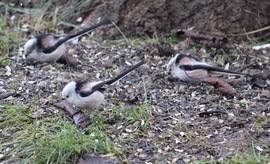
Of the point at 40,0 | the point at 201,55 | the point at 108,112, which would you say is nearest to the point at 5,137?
the point at 108,112

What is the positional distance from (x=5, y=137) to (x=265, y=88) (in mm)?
2311

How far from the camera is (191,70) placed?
210 inches

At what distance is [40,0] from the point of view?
696cm

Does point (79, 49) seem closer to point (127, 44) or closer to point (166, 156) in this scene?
point (127, 44)

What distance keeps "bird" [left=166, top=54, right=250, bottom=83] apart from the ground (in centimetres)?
8

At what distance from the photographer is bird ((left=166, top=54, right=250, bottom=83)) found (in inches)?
209

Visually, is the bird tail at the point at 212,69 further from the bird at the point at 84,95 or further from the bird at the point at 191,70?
the bird at the point at 84,95

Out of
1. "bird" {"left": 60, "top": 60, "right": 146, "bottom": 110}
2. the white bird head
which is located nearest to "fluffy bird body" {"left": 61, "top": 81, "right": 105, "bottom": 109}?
"bird" {"left": 60, "top": 60, "right": 146, "bottom": 110}

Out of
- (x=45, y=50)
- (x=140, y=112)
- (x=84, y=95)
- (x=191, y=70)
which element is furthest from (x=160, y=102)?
(x=45, y=50)

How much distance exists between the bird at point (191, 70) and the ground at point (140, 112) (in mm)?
79

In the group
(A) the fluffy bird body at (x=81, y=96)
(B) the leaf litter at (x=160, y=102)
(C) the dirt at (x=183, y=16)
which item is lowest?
(B) the leaf litter at (x=160, y=102)

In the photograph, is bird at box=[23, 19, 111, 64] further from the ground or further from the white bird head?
the white bird head

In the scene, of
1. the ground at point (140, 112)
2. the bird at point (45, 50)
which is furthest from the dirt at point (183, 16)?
the bird at point (45, 50)

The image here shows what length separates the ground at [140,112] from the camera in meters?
4.11
